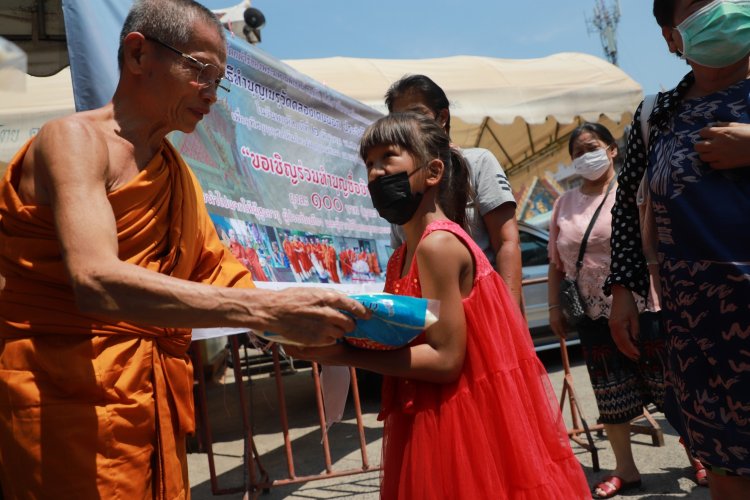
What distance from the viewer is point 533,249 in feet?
25.7

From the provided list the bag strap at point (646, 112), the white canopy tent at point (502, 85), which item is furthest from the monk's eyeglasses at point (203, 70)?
the white canopy tent at point (502, 85)

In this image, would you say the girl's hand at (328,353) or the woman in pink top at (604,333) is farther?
the woman in pink top at (604,333)

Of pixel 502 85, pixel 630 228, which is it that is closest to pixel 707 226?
pixel 630 228

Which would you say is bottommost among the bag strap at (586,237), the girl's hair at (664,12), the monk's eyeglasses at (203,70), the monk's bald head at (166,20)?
the bag strap at (586,237)

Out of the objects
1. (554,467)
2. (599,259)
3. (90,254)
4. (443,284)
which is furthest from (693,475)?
(90,254)

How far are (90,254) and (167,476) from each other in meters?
0.66

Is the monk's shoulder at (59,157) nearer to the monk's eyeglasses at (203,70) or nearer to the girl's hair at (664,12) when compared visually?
the monk's eyeglasses at (203,70)

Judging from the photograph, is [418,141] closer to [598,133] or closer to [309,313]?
[309,313]

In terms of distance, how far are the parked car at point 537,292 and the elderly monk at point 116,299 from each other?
5720 mm

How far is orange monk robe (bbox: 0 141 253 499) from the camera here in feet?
5.57

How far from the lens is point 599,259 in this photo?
3936 mm

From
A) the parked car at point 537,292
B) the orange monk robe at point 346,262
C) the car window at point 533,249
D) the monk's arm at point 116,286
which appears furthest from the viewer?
the car window at point 533,249

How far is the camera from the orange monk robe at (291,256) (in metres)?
3.79

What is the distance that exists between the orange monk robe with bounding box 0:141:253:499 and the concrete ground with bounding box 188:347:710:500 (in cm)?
270
